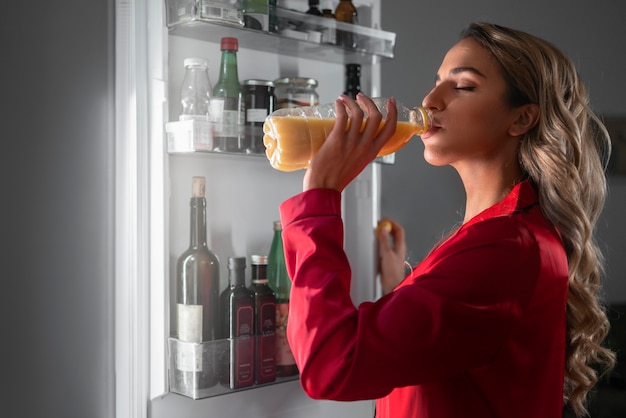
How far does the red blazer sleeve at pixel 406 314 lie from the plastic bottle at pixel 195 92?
693 millimetres

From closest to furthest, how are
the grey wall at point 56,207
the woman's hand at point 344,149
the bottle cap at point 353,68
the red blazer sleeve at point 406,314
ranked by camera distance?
the red blazer sleeve at point 406,314
the woman's hand at point 344,149
the grey wall at point 56,207
the bottle cap at point 353,68

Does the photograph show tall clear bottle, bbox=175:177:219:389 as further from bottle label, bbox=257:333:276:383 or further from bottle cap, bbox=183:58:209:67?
bottle cap, bbox=183:58:209:67

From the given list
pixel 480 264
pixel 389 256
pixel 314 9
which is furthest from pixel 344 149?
pixel 389 256

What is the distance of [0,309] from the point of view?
4.40ft

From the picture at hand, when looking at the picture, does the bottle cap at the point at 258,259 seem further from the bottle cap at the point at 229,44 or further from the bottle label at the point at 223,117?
the bottle cap at the point at 229,44

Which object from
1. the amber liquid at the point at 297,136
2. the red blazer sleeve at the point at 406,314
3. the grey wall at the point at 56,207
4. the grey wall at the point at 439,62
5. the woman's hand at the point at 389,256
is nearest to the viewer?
the red blazer sleeve at the point at 406,314

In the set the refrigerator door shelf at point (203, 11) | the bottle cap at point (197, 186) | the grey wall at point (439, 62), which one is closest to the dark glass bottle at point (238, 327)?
the bottle cap at point (197, 186)

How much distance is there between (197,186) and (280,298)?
0.36m

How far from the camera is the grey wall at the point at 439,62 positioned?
8.21 ft

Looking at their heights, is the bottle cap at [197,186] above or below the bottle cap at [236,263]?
above

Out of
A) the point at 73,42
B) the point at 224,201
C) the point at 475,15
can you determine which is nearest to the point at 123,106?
the point at 73,42

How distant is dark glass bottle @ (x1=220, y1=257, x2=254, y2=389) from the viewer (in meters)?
1.49

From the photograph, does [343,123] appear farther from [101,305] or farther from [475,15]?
[475,15]

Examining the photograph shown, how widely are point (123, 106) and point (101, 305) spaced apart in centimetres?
41
